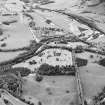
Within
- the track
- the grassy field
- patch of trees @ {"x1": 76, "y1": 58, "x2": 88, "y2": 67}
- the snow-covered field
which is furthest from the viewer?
patch of trees @ {"x1": 76, "y1": 58, "x2": 88, "y2": 67}

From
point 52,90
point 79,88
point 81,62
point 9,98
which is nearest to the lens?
point 9,98

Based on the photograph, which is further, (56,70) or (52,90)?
(56,70)

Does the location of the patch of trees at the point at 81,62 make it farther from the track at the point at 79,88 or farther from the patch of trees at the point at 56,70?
the patch of trees at the point at 56,70

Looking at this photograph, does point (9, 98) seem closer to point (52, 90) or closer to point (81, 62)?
point (52, 90)

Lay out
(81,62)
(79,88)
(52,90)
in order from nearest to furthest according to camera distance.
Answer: (79,88) < (52,90) < (81,62)

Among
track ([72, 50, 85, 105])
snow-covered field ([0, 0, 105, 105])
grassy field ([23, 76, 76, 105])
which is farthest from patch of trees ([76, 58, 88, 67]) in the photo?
grassy field ([23, 76, 76, 105])

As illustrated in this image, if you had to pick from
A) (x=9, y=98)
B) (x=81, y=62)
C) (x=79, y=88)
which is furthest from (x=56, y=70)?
(x=9, y=98)

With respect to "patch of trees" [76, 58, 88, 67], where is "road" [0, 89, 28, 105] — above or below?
below

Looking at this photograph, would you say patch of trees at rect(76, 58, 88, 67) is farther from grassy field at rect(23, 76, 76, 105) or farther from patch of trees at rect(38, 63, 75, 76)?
grassy field at rect(23, 76, 76, 105)

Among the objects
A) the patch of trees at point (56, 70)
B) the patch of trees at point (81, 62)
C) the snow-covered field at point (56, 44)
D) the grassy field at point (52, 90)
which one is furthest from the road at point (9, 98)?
the patch of trees at point (81, 62)
